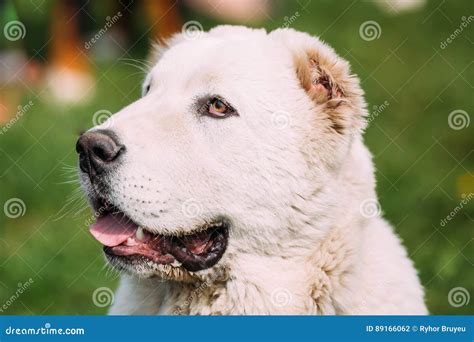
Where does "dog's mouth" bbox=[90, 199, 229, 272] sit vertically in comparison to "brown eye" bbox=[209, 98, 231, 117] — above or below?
below

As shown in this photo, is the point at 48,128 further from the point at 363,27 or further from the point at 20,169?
the point at 363,27

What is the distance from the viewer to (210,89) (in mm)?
3721

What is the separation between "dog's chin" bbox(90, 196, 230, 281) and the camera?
11.9 ft

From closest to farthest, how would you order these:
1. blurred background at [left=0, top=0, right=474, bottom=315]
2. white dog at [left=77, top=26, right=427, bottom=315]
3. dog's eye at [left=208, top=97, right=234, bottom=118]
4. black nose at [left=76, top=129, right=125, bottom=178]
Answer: black nose at [left=76, top=129, right=125, bottom=178]
white dog at [left=77, top=26, right=427, bottom=315]
dog's eye at [left=208, top=97, right=234, bottom=118]
blurred background at [left=0, top=0, right=474, bottom=315]

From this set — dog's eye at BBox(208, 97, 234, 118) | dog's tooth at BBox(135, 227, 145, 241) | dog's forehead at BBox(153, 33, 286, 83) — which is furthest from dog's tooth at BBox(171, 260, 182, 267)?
dog's forehead at BBox(153, 33, 286, 83)

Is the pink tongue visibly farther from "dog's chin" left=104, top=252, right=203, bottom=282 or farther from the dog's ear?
the dog's ear

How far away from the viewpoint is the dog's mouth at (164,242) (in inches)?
143

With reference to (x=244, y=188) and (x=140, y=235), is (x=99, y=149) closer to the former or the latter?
(x=140, y=235)

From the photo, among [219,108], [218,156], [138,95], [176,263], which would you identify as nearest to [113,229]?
[176,263]

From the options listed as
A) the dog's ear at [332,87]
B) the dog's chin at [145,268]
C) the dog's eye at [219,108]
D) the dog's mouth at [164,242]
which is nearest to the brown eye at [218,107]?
the dog's eye at [219,108]

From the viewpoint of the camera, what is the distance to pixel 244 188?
12.1 ft

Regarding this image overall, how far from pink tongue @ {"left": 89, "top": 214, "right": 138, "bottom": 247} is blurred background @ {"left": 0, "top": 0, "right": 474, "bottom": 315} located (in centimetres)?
260

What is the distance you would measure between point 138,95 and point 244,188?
3836mm

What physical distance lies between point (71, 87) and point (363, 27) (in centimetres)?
319
